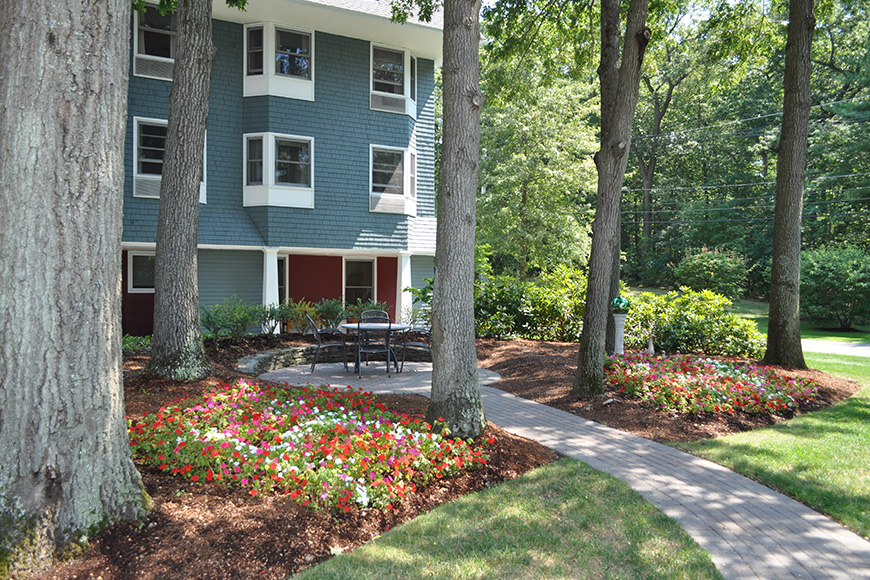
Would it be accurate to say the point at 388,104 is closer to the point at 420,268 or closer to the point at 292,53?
the point at 292,53

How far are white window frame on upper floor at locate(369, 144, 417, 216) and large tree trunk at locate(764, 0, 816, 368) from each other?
9.59 metres

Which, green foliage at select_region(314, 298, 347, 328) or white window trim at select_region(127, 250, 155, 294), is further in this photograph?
white window trim at select_region(127, 250, 155, 294)

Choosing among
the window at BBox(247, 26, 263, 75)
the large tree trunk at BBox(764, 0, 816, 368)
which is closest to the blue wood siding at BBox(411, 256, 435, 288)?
the window at BBox(247, 26, 263, 75)

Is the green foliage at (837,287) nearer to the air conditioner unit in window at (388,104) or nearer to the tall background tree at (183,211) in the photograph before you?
the air conditioner unit in window at (388,104)

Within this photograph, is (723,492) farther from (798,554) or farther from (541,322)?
(541,322)

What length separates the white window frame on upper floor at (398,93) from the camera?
16.9 meters

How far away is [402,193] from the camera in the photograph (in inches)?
682

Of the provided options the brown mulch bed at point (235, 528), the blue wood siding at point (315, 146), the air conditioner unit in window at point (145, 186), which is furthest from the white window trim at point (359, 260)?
the brown mulch bed at point (235, 528)

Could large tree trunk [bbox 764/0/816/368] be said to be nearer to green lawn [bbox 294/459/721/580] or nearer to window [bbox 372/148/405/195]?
green lawn [bbox 294/459/721/580]

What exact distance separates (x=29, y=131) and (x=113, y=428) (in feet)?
5.54

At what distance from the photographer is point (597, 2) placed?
40.2ft

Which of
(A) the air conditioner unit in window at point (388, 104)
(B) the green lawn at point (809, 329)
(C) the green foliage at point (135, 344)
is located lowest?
(B) the green lawn at point (809, 329)

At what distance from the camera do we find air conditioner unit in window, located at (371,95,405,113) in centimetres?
1688

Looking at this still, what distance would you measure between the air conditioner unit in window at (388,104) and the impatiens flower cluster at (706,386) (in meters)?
10.6
